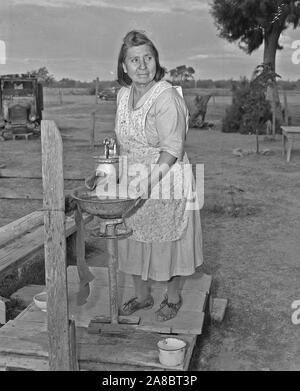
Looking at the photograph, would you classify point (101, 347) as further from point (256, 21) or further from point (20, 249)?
point (256, 21)

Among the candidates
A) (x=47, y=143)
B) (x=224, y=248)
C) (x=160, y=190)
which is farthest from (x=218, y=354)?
(x=224, y=248)

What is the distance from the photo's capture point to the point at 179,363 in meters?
2.72

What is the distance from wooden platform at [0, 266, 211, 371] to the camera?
9.14 feet

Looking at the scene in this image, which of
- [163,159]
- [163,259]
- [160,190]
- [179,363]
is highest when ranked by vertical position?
[163,159]

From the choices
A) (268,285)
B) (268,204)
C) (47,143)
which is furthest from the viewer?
(268,204)

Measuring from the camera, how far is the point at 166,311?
10.4 feet

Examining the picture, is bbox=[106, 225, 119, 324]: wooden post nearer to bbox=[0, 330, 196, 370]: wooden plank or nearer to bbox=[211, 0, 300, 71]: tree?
bbox=[0, 330, 196, 370]: wooden plank

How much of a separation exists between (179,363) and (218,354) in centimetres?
74

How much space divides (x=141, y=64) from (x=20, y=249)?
5.92ft

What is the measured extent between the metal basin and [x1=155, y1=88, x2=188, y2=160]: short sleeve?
0.30 metres

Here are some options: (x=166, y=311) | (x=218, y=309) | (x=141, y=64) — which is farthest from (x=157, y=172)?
(x=218, y=309)

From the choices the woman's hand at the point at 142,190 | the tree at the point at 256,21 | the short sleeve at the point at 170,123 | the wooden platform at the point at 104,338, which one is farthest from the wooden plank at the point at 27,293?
the tree at the point at 256,21

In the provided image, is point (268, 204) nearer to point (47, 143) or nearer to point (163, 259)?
point (163, 259)

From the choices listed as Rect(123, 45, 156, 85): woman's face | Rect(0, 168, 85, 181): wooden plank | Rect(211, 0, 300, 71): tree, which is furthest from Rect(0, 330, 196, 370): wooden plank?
Rect(211, 0, 300, 71): tree
